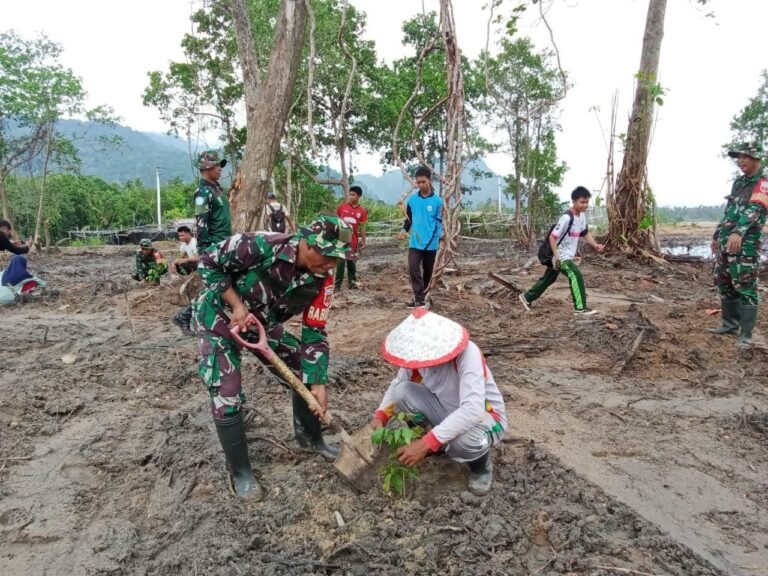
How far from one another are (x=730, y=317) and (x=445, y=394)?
160 inches

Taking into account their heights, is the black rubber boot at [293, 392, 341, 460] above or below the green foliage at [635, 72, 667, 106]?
below

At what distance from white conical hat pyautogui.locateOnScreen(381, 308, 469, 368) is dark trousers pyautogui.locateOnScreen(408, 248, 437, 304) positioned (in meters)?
4.12

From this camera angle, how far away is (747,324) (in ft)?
16.0

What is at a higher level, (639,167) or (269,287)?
(639,167)

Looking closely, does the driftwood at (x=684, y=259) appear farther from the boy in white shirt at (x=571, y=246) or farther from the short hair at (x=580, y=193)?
the short hair at (x=580, y=193)

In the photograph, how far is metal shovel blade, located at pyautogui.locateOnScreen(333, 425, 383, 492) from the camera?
253cm

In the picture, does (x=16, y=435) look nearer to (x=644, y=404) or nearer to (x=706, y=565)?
(x=706, y=565)

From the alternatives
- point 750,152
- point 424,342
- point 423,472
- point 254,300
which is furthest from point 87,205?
point 424,342

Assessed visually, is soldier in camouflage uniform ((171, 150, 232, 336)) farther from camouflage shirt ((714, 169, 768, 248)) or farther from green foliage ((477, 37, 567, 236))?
green foliage ((477, 37, 567, 236))

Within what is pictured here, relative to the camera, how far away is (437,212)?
6.39m

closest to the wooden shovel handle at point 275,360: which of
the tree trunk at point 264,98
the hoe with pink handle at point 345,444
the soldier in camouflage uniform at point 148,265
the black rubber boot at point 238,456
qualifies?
the hoe with pink handle at point 345,444

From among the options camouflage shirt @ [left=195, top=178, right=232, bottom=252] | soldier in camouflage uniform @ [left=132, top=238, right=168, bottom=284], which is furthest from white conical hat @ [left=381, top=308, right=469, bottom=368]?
soldier in camouflage uniform @ [left=132, top=238, right=168, bottom=284]

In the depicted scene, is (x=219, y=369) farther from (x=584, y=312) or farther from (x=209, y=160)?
(x=584, y=312)

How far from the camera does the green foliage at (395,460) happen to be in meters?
2.38
